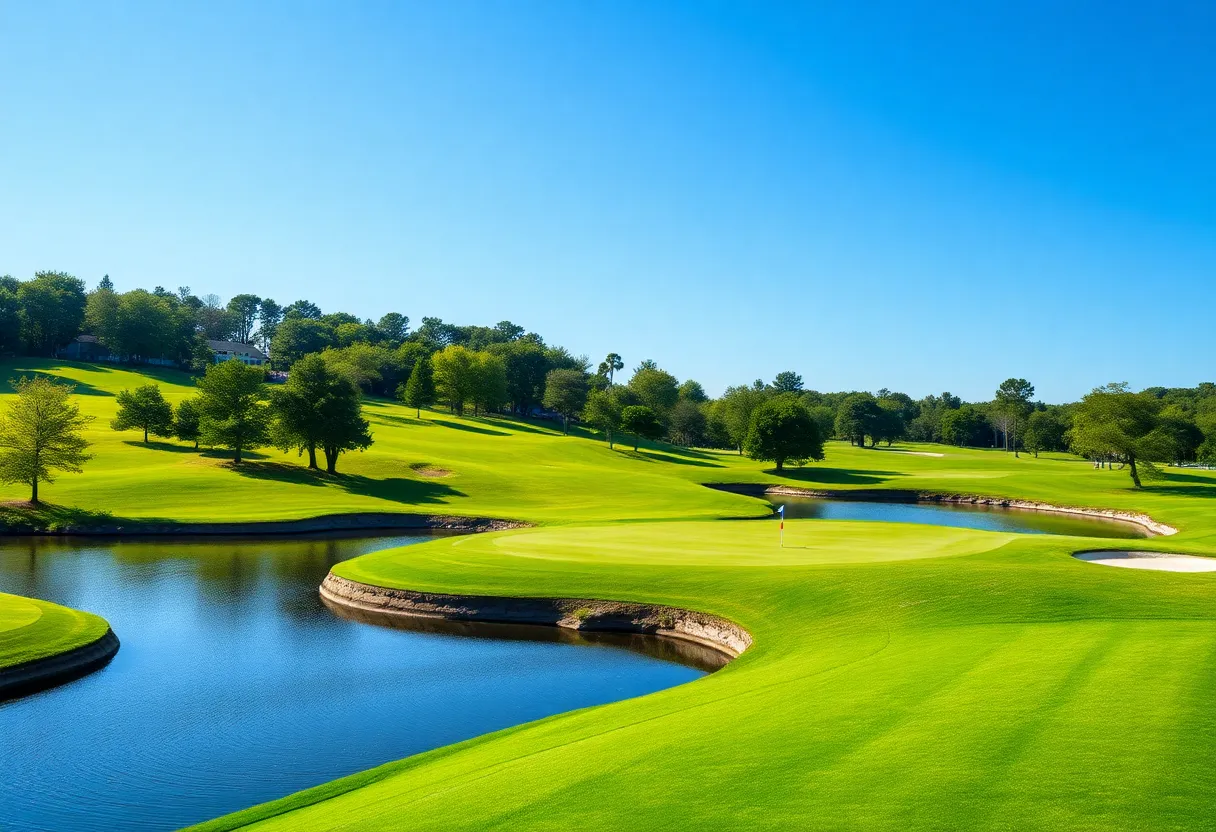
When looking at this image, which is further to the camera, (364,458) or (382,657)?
(364,458)

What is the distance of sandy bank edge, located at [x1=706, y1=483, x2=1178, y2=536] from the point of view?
215 feet

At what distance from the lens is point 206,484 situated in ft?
186

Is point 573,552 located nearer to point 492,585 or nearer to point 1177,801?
point 492,585

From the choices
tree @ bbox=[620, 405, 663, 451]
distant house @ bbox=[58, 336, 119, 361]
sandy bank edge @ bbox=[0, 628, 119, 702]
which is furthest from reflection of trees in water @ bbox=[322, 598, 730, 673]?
distant house @ bbox=[58, 336, 119, 361]

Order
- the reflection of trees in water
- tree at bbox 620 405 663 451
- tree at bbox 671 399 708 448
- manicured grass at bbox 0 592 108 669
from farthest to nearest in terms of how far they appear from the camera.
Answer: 1. tree at bbox 671 399 708 448
2. tree at bbox 620 405 663 451
3. the reflection of trees in water
4. manicured grass at bbox 0 592 108 669

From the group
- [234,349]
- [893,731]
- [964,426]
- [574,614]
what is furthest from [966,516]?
[234,349]

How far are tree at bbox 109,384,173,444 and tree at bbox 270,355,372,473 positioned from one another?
13.2m

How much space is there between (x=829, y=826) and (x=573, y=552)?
959 inches

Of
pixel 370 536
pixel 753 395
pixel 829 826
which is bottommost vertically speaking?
pixel 370 536

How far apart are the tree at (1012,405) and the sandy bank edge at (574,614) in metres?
140

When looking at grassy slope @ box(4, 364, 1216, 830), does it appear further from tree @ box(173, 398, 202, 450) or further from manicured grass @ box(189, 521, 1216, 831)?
tree @ box(173, 398, 202, 450)

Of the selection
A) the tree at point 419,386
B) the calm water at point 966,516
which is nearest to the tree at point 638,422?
the tree at point 419,386

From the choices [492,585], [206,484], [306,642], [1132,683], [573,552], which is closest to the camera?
[1132,683]

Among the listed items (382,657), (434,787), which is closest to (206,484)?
(382,657)
